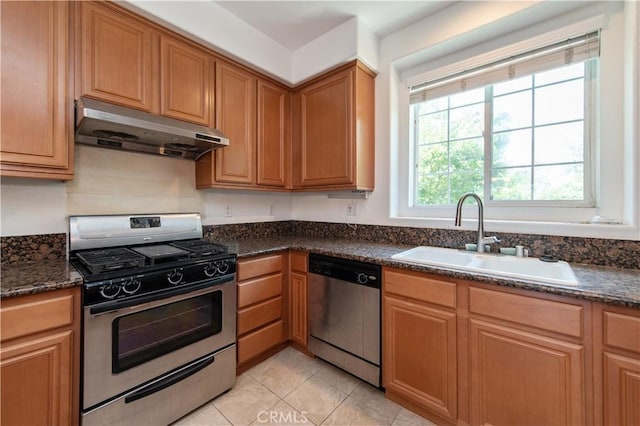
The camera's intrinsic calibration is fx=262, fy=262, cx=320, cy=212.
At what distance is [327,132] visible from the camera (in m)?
2.31

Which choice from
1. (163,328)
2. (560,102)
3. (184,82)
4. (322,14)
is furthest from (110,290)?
(560,102)

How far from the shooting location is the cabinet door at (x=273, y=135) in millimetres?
2352

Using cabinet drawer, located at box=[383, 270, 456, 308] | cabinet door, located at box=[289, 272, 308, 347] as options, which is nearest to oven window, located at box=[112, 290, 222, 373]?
cabinet door, located at box=[289, 272, 308, 347]

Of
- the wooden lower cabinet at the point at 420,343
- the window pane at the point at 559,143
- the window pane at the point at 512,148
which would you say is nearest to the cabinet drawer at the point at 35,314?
the wooden lower cabinet at the point at 420,343

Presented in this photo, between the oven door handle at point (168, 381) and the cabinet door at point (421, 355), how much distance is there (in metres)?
1.10

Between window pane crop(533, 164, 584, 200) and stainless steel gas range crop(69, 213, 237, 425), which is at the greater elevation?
window pane crop(533, 164, 584, 200)

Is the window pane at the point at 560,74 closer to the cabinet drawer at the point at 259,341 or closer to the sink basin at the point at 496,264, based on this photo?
the sink basin at the point at 496,264

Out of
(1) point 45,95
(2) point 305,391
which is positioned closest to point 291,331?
(2) point 305,391

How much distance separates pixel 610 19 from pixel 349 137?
5.41 ft

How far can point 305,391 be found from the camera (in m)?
1.73

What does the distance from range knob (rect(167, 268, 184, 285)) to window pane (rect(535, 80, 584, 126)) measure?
245 cm

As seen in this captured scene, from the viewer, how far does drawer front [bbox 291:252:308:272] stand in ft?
6.77

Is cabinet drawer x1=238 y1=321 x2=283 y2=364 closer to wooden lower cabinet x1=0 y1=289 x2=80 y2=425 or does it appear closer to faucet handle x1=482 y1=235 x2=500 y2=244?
wooden lower cabinet x1=0 y1=289 x2=80 y2=425

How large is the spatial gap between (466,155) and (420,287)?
3.91 ft
